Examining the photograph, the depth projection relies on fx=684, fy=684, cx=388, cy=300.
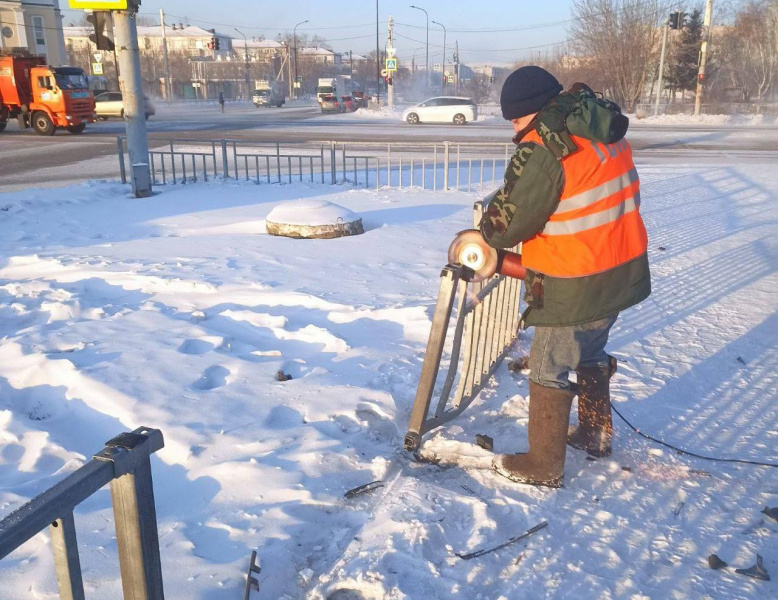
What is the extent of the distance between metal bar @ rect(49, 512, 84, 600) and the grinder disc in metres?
2.08

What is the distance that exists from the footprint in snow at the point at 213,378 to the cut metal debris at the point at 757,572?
9.91ft

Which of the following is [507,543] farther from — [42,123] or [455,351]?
[42,123]

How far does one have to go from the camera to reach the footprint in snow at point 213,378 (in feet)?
14.2

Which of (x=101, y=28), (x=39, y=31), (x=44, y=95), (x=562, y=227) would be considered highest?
(x=39, y=31)

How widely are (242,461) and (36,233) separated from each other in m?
7.00

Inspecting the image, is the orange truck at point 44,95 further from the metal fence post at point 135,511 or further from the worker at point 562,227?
the metal fence post at point 135,511

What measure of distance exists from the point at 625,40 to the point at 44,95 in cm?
3795

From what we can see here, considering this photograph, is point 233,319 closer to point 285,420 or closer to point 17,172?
point 285,420

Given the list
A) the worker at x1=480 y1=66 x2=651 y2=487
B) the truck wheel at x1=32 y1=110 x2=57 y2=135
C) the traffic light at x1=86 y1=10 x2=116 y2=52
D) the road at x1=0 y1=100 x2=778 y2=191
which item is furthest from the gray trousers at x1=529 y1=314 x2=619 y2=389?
the truck wheel at x1=32 y1=110 x2=57 y2=135

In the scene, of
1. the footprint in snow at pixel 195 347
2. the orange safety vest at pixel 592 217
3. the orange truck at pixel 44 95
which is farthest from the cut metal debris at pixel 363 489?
the orange truck at pixel 44 95

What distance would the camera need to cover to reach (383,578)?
257 centimetres

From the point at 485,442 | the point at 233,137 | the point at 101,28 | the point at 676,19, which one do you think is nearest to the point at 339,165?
the point at 101,28

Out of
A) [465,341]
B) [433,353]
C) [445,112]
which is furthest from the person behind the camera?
[445,112]

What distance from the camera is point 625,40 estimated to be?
157 ft
